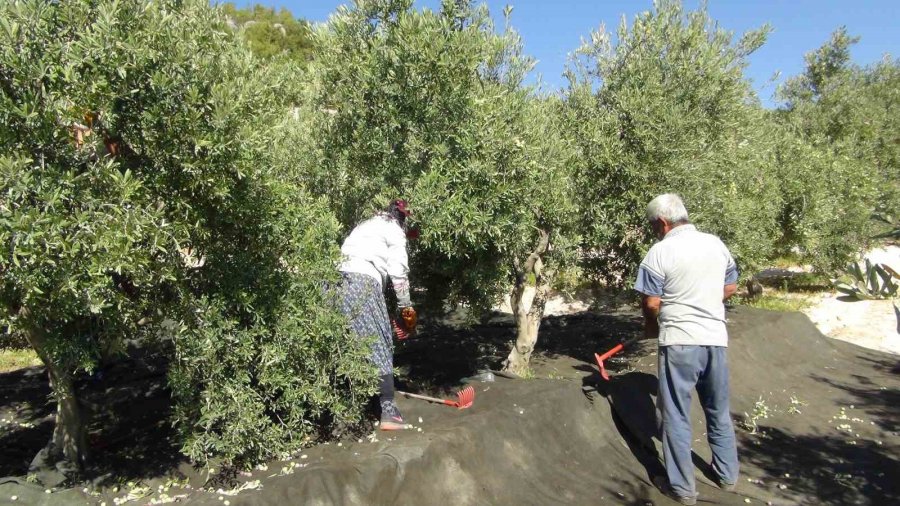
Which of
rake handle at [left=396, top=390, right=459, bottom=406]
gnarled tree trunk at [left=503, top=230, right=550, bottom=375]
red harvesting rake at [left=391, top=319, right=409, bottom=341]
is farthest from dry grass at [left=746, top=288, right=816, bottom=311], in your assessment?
red harvesting rake at [left=391, top=319, right=409, bottom=341]

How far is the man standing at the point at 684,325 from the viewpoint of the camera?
5.00m

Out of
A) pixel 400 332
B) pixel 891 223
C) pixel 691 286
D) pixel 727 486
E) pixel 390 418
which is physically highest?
pixel 891 223

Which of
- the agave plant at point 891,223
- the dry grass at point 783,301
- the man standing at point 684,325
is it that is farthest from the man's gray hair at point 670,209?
the dry grass at point 783,301

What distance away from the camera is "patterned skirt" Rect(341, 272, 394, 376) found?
5.38 m

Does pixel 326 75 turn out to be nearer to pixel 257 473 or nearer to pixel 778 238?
pixel 257 473

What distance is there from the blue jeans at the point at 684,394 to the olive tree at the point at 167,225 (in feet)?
8.42

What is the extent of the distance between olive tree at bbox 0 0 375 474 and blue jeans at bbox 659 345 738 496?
8.42 ft

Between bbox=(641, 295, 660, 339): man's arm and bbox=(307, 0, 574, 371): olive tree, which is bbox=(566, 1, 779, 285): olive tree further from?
bbox=(641, 295, 660, 339): man's arm

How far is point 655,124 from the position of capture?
23.4 feet

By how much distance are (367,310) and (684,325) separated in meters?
2.74

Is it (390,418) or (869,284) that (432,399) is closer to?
(390,418)

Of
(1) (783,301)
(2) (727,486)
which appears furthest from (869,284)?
(1) (783,301)

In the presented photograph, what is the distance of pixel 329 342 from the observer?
16.6ft

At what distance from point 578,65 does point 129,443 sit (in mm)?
6816
